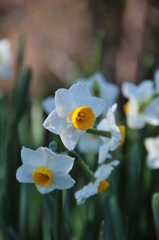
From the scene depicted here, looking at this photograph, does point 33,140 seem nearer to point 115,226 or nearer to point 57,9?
point 115,226

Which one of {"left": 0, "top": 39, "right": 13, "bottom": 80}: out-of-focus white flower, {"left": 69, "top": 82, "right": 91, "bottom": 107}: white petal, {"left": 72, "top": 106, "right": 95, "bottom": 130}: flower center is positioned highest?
{"left": 0, "top": 39, "right": 13, "bottom": 80}: out-of-focus white flower

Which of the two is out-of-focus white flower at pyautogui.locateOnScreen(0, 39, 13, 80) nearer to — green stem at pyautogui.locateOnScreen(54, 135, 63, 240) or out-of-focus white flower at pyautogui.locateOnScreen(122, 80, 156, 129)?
out-of-focus white flower at pyautogui.locateOnScreen(122, 80, 156, 129)

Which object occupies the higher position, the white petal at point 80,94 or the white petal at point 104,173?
the white petal at point 80,94

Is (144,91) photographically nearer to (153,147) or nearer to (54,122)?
(153,147)

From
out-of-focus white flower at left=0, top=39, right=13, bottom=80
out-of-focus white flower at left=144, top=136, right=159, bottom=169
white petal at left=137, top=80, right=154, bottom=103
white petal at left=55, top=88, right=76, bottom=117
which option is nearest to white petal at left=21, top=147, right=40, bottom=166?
white petal at left=55, top=88, right=76, bottom=117

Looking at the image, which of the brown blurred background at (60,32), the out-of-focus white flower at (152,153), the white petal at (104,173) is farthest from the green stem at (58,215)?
the brown blurred background at (60,32)

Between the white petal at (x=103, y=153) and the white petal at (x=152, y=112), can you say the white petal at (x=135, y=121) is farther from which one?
the white petal at (x=103, y=153)

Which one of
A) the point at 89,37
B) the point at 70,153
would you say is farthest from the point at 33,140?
the point at 89,37
